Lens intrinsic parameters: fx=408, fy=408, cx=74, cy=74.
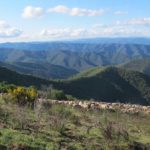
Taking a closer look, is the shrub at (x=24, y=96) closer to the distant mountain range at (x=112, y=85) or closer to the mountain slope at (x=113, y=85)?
the distant mountain range at (x=112, y=85)

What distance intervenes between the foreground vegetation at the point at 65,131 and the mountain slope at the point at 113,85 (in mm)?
92710

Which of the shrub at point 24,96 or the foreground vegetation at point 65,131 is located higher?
the shrub at point 24,96

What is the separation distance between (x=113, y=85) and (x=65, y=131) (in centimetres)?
12564

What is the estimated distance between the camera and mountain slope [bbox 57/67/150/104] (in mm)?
118881

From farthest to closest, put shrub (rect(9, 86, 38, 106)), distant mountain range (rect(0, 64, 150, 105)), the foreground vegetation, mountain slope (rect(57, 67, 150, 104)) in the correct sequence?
mountain slope (rect(57, 67, 150, 104)) → distant mountain range (rect(0, 64, 150, 105)) → shrub (rect(9, 86, 38, 106)) → the foreground vegetation

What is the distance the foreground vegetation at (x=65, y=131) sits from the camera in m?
11.2

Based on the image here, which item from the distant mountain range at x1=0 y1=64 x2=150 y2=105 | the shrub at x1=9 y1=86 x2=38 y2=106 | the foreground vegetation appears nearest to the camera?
the foreground vegetation

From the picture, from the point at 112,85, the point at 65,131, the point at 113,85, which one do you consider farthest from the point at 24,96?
the point at 113,85

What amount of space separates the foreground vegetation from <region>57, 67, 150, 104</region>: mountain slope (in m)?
92.7

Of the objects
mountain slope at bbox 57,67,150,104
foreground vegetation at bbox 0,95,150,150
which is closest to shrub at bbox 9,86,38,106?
foreground vegetation at bbox 0,95,150,150

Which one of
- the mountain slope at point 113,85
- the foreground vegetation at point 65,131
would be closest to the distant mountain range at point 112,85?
the mountain slope at point 113,85

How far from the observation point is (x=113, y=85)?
454ft

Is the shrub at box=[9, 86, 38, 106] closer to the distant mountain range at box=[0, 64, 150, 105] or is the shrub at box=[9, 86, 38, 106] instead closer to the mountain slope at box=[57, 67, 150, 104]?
the distant mountain range at box=[0, 64, 150, 105]

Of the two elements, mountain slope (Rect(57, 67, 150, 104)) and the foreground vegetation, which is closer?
the foreground vegetation
